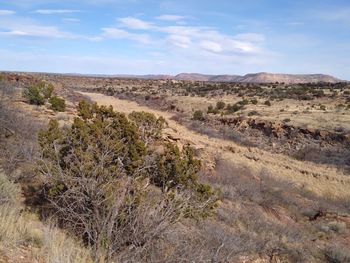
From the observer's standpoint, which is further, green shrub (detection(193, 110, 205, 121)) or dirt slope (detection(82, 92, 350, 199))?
green shrub (detection(193, 110, 205, 121))

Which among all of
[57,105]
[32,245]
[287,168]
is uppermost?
[32,245]

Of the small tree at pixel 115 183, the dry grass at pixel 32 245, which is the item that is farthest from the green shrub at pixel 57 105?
the dry grass at pixel 32 245

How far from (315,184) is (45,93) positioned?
17.7 m

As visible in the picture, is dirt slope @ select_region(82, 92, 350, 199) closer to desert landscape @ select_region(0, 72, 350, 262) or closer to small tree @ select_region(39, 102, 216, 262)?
desert landscape @ select_region(0, 72, 350, 262)

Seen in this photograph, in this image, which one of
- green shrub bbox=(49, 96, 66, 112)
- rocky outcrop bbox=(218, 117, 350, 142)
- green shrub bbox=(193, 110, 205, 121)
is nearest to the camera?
green shrub bbox=(49, 96, 66, 112)

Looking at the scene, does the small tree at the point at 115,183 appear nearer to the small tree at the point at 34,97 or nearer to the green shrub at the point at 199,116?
the small tree at the point at 34,97

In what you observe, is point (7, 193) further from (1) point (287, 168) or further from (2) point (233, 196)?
(1) point (287, 168)

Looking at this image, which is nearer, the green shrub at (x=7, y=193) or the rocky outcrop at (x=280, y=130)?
the green shrub at (x=7, y=193)

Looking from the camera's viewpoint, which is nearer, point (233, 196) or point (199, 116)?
point (233, 196)

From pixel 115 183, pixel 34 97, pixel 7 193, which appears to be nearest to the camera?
pixel 7 193

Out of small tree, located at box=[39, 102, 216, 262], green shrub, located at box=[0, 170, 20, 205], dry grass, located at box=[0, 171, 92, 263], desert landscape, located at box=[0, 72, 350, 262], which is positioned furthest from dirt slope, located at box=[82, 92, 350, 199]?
dry grass, located at box=[0, 171, 92, 263]

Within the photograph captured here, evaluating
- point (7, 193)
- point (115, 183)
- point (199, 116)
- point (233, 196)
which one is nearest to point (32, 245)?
point (7, 193)

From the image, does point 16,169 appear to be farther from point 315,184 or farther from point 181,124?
point 181,124

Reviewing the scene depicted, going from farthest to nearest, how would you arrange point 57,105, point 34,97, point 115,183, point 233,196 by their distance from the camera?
point 34,97, point 57,105, point 233,196, point 115,183
